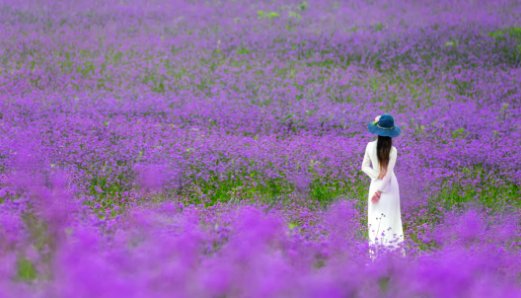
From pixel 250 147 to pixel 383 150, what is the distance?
242 centimetres

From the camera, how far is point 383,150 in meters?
5.38

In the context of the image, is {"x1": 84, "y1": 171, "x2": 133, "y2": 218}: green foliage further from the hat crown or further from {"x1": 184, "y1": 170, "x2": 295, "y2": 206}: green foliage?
the hat crown

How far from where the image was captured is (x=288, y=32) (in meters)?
15.1

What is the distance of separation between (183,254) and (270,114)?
22.4 feet

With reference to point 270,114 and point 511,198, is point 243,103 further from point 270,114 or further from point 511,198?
point 511,198

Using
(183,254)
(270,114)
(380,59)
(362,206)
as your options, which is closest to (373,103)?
(270,114)

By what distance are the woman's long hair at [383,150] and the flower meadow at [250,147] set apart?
565 millimetres

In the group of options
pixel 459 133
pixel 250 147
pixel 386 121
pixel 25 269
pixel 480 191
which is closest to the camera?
pixel 25 269

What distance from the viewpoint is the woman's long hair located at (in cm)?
537

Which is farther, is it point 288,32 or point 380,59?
point 288,32

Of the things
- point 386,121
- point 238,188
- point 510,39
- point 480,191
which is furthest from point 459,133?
point 510,39

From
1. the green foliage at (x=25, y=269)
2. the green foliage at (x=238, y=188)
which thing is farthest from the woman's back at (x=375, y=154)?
the green foliage at (x=25, y=269)

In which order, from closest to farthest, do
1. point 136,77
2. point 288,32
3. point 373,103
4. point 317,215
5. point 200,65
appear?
point 317,215 < point 373,103 < point 136,77 < point 200,65 < point 288,32

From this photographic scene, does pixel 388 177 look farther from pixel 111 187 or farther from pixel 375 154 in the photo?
pixel 111 187
